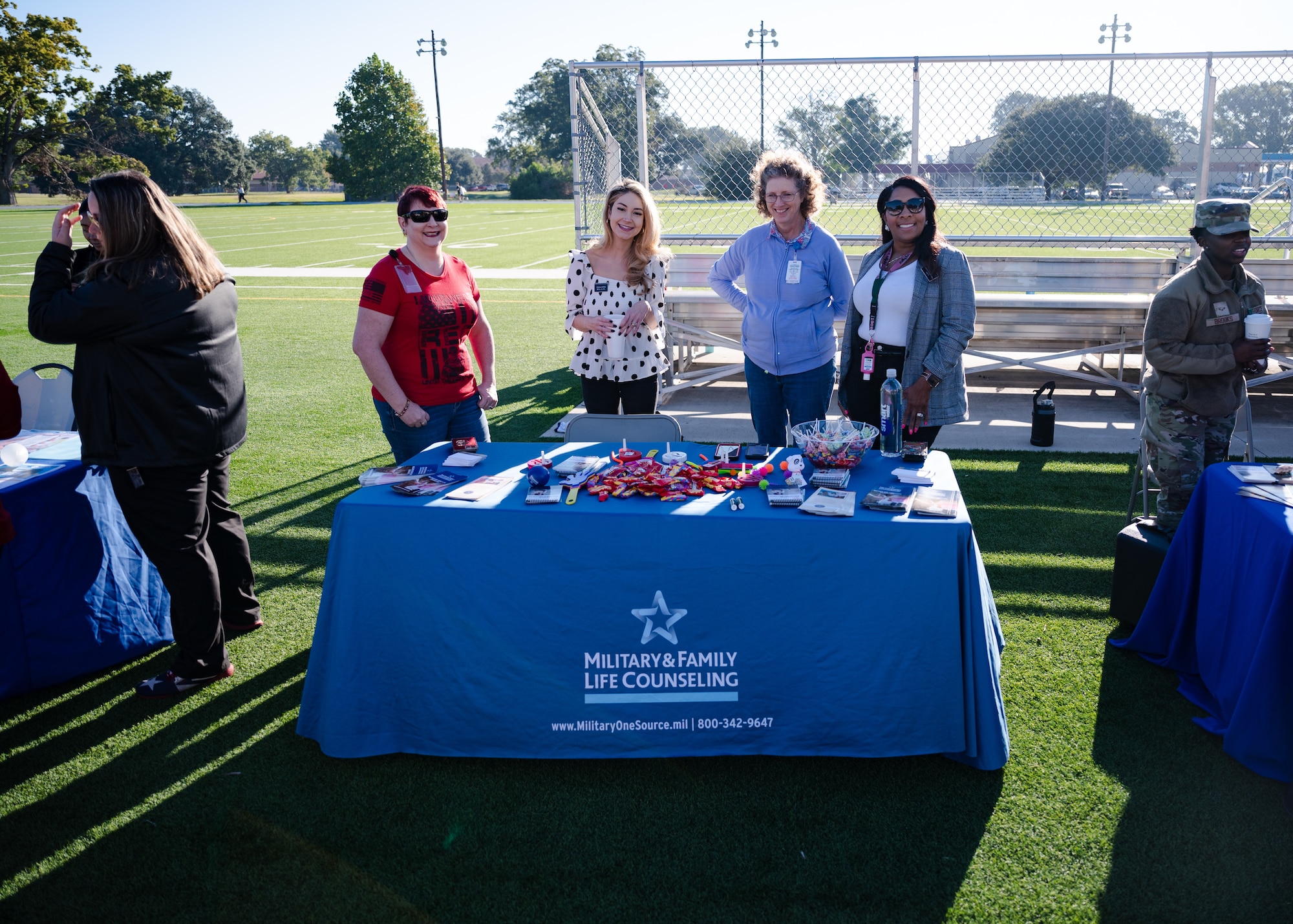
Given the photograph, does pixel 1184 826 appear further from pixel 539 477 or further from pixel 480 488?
pixel 480 488

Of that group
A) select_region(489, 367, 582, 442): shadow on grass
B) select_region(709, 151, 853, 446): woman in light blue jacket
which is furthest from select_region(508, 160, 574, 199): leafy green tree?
select_region(709, 151, 853, 446): woman in light blue jacket

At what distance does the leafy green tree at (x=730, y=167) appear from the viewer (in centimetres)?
702

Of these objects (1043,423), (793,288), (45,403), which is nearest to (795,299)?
(793,288)

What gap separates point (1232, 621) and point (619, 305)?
277cm

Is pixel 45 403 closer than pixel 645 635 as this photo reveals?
No

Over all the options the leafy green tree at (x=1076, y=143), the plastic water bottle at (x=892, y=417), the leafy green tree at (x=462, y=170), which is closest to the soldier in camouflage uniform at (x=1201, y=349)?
the plastic water bottle at (x=892, y=417)

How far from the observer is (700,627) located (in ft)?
9.22

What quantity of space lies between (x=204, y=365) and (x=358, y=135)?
70.1 metres

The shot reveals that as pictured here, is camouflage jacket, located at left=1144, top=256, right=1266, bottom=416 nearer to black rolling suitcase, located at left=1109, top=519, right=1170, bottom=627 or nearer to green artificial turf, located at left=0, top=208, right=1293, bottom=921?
black rolling suitcase, located at left=1109, top=519, right=1170, bottom=627

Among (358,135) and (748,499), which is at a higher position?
(358,135)

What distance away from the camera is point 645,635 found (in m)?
2.82

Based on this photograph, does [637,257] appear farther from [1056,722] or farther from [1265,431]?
[1265,431]

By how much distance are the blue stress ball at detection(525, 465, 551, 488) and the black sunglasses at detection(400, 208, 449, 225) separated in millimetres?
1198

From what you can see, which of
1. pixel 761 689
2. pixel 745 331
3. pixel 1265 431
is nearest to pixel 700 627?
pixel 761 689
